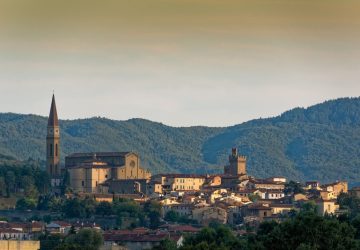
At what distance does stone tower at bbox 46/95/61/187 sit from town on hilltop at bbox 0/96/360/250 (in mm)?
74

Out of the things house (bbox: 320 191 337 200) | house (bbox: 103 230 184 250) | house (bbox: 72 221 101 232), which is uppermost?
house (bbox: 320 191 337 200)

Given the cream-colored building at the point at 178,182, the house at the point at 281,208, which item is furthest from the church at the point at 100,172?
the house at the point at 281,208

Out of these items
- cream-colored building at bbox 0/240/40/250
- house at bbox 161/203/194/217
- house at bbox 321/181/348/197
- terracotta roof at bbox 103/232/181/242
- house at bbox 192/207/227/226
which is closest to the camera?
cream-colored building at bbox 0/240/40/250

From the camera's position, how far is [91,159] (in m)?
142

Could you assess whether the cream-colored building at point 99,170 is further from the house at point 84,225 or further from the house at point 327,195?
the house at point 84,225

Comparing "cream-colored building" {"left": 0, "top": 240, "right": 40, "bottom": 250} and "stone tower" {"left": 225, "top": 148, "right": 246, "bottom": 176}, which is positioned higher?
"stone tower" {"left": 225, "top": 148, "right": 246, "bottom": 176}

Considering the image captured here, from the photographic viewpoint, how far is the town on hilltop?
109 meters

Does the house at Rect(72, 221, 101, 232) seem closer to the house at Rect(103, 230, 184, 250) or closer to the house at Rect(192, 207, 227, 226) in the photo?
the house at Rect(192, 207, 227, 226)

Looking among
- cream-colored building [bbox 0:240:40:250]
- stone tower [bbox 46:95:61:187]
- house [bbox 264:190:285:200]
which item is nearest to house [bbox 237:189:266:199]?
house [bbox 264:190:285:200]

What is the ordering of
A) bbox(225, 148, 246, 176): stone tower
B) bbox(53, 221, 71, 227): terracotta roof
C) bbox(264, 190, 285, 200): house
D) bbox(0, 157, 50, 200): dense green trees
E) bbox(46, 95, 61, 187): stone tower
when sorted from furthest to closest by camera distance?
bbox(225, 148, 246, 176): stone tower < bbox(46, 95, 61, 187): stone tower < bbox(264, 190, 285, 200): house < bbox(0, 157, 50, 200): dense green trees < bbox(53, 221, 71, 227): terracotta roof

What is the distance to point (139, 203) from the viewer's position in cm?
12550

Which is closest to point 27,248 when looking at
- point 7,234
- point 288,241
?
point 7,234

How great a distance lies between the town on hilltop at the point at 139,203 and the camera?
109m

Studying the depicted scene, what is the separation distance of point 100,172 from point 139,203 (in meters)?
12.9
